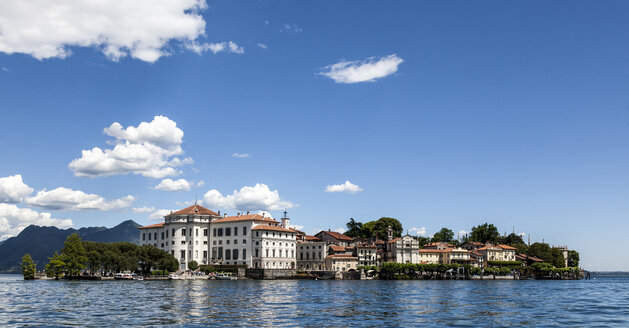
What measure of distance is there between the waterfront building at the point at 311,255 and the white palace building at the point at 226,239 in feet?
26.2

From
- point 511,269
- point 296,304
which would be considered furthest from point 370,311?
point 511,269

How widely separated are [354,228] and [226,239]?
61.2 m

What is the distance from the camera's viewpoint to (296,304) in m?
51.2

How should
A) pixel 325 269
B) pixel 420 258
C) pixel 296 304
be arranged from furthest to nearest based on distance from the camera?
pixel 420 258
pixel 325 269
pixel 296 304

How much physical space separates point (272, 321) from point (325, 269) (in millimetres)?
114899

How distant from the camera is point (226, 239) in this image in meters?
141

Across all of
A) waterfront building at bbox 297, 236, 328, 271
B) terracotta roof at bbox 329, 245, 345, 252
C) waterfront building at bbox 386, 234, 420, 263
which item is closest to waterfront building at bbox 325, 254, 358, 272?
waterfront building at bbox 297, 236, 328, 271

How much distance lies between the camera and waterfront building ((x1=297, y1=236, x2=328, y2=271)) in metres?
152

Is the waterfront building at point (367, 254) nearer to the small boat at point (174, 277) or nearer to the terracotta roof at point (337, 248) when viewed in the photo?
the terracotta roof at point (337, 248)

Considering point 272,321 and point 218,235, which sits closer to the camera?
point 272,321

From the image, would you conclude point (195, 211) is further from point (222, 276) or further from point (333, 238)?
point (333, 238)

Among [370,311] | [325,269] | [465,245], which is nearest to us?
[370,311]

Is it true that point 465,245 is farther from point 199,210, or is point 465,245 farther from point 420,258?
point 199,210

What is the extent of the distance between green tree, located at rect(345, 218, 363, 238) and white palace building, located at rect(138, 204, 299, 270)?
4636 centimetres
